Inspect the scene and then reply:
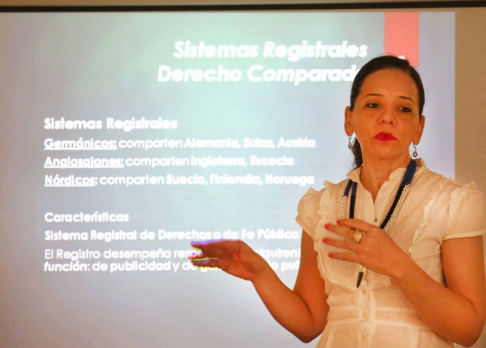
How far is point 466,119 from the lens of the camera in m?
3.10

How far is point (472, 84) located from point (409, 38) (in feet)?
1.31

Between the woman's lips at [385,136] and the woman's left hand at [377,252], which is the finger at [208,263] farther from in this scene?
the woman's lips at [385,136]

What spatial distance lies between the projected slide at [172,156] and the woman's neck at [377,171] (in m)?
1.64

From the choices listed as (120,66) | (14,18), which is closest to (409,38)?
(120,66)

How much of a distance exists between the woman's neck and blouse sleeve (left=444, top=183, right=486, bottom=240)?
145 millimetres

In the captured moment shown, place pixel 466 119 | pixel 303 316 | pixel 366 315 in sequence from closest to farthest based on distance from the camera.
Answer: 1. pixel 366 315
2. pixel 303 316
3. pixel 466 119

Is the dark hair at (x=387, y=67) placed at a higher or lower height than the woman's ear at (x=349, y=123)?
higher

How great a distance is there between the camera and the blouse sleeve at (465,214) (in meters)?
1.26

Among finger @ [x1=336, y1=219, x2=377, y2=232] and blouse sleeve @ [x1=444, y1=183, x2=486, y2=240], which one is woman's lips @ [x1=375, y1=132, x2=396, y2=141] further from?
finger @ [x1=336, y1=219, x2=377, y2=232]

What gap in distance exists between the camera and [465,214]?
4.18 feet

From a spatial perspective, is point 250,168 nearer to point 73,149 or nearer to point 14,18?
point 73,149

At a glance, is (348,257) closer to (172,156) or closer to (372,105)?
(372,105)

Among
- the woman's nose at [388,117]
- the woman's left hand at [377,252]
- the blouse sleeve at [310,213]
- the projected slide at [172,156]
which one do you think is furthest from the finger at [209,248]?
the projected slide at [172,156]

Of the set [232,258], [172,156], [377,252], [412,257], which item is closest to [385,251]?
[377,252]
